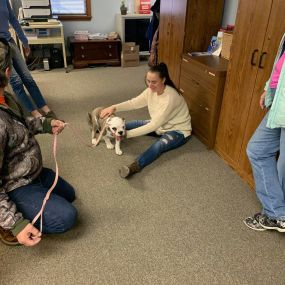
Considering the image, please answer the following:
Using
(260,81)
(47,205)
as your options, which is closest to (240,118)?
(260,81)

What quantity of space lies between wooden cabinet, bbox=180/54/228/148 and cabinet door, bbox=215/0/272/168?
0.09 m

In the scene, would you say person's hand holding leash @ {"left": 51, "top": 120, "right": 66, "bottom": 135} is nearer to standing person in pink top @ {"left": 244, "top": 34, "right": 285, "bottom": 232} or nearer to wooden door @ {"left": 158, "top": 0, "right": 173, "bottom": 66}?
standing person in pink top @ {"left": 244, "top": 34, "right": 285, "bottom": 232}

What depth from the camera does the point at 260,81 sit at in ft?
6.39

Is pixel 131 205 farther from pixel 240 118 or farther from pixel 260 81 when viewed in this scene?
pixel 260 81

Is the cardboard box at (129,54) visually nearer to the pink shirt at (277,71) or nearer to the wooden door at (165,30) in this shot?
the wooden door at (165,30)

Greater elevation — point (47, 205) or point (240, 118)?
point (240, 118)

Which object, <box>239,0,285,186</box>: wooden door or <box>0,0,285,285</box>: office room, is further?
<box>239,0,285,186</box>: wooden door

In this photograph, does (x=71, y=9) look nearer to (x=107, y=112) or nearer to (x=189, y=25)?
(x=189, y=25)

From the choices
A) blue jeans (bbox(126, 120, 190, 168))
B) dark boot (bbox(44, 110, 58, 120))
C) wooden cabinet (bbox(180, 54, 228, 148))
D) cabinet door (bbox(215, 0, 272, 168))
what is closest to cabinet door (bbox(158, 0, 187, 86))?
wooden cabinet (bbox(180, 54, 228, 148))

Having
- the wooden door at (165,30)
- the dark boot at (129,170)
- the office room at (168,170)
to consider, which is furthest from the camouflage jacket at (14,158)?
the wooden door at (165,30)

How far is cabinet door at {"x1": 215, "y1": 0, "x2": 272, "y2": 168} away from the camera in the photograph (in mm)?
1903

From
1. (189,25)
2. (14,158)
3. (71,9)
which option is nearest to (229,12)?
(189,25)

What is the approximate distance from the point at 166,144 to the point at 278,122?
3.81 ft

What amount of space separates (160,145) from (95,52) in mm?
3352
